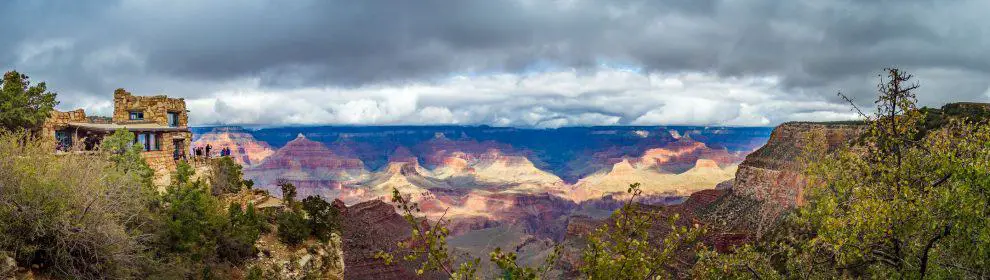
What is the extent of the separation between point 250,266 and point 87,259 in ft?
37.3

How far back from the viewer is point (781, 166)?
86.9 metres

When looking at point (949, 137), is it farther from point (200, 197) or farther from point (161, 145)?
point (161, 145)

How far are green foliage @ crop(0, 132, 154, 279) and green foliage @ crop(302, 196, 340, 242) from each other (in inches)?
659

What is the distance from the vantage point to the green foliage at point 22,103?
28.0 metres

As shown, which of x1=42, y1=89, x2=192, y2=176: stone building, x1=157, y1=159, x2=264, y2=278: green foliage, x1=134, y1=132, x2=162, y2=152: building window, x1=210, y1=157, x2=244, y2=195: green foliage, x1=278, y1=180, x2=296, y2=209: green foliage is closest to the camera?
x1=157, y1=159, x2=264, y2=278: green foliage

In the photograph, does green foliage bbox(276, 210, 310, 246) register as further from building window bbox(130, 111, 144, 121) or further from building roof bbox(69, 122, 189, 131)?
building window bbox(130, 111, 144, 121)

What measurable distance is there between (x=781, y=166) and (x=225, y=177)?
83.6m

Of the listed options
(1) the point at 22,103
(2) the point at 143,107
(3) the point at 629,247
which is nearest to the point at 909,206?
(3) the point at 629,247

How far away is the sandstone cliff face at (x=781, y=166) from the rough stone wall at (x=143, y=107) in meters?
78.5

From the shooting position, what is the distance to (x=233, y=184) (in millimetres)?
40000

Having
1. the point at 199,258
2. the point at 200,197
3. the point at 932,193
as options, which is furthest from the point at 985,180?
the point at 200,197

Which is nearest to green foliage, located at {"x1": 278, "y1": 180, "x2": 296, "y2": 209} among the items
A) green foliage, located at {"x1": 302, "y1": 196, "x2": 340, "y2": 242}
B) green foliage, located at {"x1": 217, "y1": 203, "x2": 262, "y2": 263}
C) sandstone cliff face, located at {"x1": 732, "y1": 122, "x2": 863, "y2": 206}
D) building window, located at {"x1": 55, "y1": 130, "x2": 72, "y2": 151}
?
green foliage, located at {"x1": 302, "y1": 196, "x2": 340, "y2": 242}

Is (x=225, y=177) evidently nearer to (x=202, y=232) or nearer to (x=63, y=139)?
(x=63, y=139)

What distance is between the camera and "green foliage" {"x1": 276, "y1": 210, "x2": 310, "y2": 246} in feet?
105
